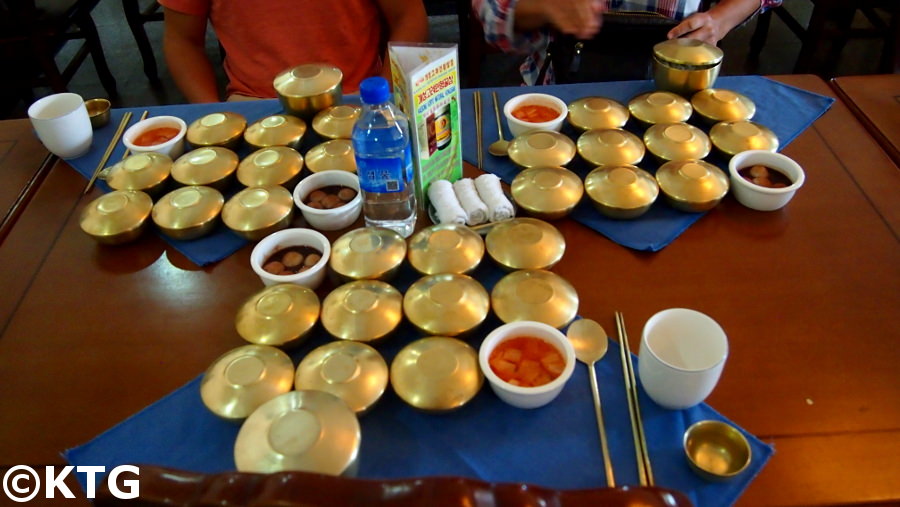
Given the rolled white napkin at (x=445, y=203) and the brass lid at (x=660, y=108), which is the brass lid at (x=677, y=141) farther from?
the rolled white napkin at (x=445, y=203)

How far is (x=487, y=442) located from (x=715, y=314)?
0.37 m

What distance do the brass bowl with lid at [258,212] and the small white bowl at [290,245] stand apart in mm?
20

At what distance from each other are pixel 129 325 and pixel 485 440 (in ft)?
1.76

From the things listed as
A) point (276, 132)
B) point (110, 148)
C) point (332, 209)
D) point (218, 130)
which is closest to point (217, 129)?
point (218, 130)

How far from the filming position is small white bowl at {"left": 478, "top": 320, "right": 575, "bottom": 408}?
2.44 feet

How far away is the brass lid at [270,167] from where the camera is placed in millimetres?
1097

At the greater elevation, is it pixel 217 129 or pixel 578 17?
pixel 578 17

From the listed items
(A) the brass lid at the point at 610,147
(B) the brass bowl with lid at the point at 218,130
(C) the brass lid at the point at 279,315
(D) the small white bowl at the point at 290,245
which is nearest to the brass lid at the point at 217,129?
(B) the brass bowl with lid at the point at 218,130

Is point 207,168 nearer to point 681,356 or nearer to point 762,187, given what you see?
point 681,356

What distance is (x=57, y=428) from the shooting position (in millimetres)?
777

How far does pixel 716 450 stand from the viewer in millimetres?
722

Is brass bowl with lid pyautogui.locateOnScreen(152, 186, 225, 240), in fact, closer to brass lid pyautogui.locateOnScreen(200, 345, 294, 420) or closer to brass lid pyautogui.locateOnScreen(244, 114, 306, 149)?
brass lid pyautogui.locateOnScreen(244, 114, 306, 149)

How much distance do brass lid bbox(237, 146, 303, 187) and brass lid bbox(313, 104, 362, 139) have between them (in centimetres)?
8

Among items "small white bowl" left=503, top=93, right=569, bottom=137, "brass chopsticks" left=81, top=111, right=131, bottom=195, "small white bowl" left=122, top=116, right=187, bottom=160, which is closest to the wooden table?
"brass chopsticks" left=81, top=111, right=131, bottom=195
